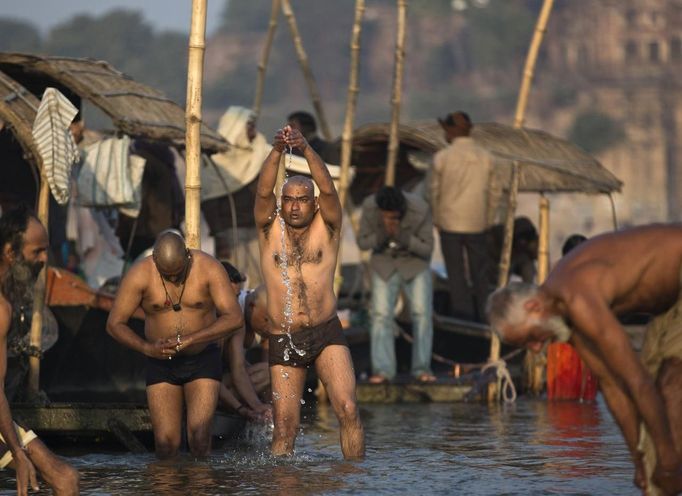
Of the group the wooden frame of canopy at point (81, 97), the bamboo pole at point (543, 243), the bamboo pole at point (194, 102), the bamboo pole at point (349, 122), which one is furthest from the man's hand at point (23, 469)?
the bamboo pole at point (543, 243)

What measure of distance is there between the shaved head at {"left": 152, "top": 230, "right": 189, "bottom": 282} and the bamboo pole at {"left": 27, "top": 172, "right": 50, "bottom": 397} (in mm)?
2385

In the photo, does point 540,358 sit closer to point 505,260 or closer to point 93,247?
point 505,260

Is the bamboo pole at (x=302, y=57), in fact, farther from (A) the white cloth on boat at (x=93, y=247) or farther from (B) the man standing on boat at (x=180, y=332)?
(B) the man standing on boat at (x=180, y=332)

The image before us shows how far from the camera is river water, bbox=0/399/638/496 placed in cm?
992

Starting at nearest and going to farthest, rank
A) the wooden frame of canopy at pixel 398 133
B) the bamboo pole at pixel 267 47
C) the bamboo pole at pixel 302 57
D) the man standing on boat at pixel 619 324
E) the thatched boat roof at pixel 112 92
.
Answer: the man standing on boat at pixel 619 324 < the thatched boat roof at pixel 112 92 < the wooden frame of canopy at pixel 398 133 < the bamboo pole at pixel 302 57 < the bamboo pole at pixel 267 47

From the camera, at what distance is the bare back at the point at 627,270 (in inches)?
316

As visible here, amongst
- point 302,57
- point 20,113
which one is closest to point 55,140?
point 20,113

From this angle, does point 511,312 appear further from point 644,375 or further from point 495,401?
point 495,401

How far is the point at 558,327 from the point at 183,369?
3343 millimetres

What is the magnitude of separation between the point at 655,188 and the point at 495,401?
74564 millimetres

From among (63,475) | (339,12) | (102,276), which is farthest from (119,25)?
(63,475)

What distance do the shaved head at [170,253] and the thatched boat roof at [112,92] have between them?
3.14m

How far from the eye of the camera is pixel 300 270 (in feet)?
34.8

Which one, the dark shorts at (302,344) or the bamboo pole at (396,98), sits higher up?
the bamboo pole at (396,98)
